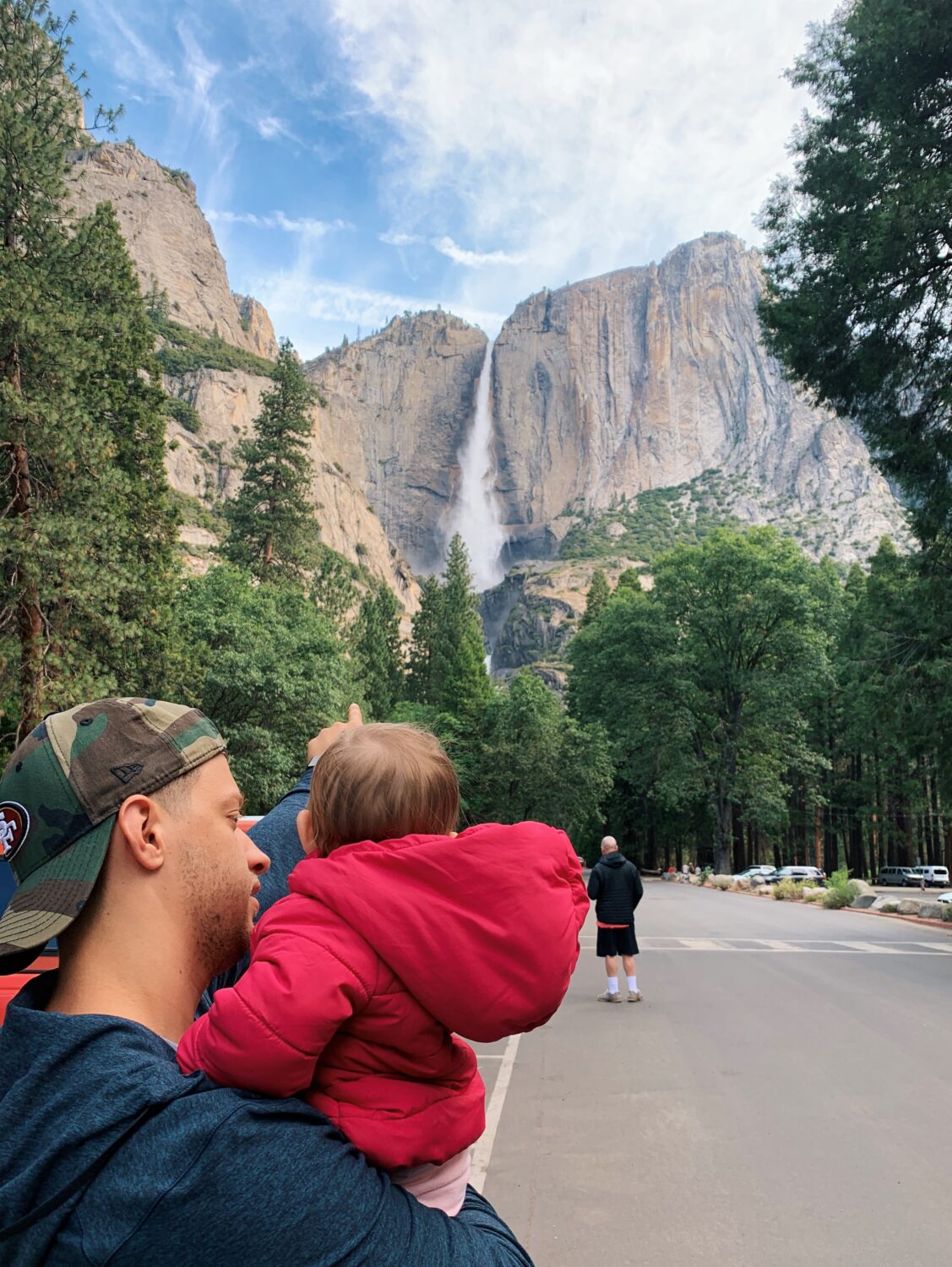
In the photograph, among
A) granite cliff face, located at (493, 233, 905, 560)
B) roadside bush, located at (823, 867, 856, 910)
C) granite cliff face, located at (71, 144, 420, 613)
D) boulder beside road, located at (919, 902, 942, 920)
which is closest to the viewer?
boulder beside road, located at (919, 902, 942, 920)

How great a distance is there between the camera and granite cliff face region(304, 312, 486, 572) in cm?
15312

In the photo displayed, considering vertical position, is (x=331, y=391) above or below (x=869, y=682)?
above

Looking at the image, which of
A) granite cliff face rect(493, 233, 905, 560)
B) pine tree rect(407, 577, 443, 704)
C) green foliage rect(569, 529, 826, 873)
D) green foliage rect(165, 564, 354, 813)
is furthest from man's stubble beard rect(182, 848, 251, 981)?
granite cliff face rect(493, 233, 905, 560)

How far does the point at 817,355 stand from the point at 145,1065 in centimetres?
1746

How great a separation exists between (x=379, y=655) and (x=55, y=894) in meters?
57.4

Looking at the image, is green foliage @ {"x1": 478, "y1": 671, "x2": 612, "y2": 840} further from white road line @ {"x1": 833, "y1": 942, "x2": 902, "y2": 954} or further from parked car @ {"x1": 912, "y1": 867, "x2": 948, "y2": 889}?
white road line @ {"x1": 833, "y1": 942, "x2": 902, "y2": 954}

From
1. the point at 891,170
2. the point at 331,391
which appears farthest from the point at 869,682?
the point at 331,391

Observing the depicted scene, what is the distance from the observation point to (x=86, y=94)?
57.1ft

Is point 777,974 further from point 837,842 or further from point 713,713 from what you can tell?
point 837,842

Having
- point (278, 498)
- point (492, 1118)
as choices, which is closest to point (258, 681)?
point (278, 498)

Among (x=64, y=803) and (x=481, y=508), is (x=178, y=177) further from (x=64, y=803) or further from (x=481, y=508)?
(x=64, y=803)

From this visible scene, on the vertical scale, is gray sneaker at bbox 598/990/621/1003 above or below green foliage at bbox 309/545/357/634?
below

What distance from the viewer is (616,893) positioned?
10.8 metres

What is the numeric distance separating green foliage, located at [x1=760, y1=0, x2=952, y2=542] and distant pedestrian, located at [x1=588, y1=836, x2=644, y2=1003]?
9419 mm
